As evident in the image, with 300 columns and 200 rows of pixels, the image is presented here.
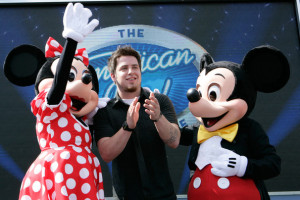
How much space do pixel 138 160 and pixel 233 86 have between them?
2.70ft

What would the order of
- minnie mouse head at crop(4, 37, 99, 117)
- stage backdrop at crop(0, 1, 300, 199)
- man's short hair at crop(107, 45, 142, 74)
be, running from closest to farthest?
minnie mouse head at crop(4, 37, 99, 117) → man's short hair at crop(107, 45, 142, 74) → stage backdrop at crop(0, 1, 300, 199)

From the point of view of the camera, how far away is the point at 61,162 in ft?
5.96

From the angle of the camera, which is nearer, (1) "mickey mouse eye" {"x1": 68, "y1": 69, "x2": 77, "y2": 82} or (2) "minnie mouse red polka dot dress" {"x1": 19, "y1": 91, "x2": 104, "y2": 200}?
(2) "minnie mouse red polka dot dress" {"x1": 19, "y1": 91, "x2": 104, "y2": 200}

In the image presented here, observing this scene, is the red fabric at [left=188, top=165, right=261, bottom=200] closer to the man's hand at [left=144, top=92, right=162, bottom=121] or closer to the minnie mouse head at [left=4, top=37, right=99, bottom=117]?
the man's hand at [left=144, top=92, right=162, bottom=121]

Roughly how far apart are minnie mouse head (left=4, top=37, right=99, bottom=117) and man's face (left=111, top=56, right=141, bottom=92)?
0.20m

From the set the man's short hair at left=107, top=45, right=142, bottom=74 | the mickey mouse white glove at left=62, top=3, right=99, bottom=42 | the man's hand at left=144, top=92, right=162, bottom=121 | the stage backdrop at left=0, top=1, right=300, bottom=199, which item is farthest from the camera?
the stage backdrop at left=0, top=1, right=300, bottom=199

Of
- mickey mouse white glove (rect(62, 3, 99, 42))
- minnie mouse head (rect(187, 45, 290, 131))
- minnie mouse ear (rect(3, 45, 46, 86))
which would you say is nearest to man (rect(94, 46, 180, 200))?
minnie mouse head (rect(187, 45, 290, 131))

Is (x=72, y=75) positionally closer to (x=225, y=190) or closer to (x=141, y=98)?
(x=141, y=98)

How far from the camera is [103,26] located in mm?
4180

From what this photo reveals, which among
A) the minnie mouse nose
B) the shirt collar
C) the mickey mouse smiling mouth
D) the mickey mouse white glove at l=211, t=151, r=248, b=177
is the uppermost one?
the minnie mouse nose

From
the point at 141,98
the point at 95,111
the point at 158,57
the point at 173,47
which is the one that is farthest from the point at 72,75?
the point at 173,47

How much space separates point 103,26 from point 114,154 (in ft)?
8.42

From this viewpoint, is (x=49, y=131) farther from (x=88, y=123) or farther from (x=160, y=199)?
(x=160, y=199)

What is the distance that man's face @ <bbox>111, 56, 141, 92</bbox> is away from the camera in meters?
2.23
